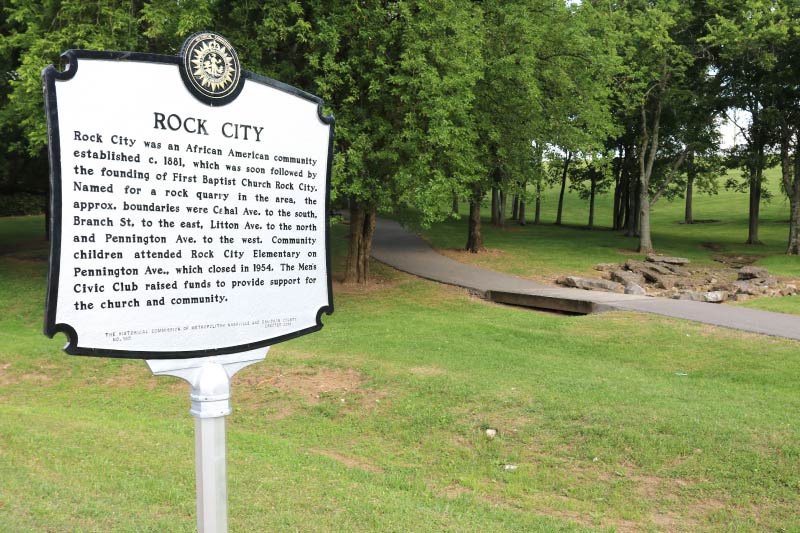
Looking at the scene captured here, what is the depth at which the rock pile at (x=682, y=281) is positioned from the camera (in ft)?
65.3

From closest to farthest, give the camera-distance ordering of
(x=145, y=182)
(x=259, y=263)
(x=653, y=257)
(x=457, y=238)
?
(x=145, y=182)
(x=259, y=263)
(x=653, y=257)
(x=457, y=238)

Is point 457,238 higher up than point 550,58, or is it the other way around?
point 550,58

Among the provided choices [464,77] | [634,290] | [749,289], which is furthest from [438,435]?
[749,289]

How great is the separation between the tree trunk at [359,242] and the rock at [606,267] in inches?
365

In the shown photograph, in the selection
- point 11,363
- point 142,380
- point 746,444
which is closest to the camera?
point 746,444

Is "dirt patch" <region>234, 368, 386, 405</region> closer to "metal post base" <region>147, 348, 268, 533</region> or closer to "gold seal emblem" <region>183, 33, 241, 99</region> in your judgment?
"metal post base" <region>147, 348, 268, 533</region>

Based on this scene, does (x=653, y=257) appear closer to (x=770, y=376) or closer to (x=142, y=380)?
(x=770, y=376)

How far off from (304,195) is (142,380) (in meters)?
8.67

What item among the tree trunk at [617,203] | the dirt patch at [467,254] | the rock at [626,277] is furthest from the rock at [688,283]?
the tree trunk at [617,203]

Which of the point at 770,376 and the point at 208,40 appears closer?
the point at 208,40

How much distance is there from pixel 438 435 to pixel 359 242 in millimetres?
12453

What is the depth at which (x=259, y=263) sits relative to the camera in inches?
151

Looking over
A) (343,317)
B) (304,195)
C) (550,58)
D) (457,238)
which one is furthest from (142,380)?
(457,238)

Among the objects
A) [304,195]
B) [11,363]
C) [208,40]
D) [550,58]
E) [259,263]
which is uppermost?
[550,58]
